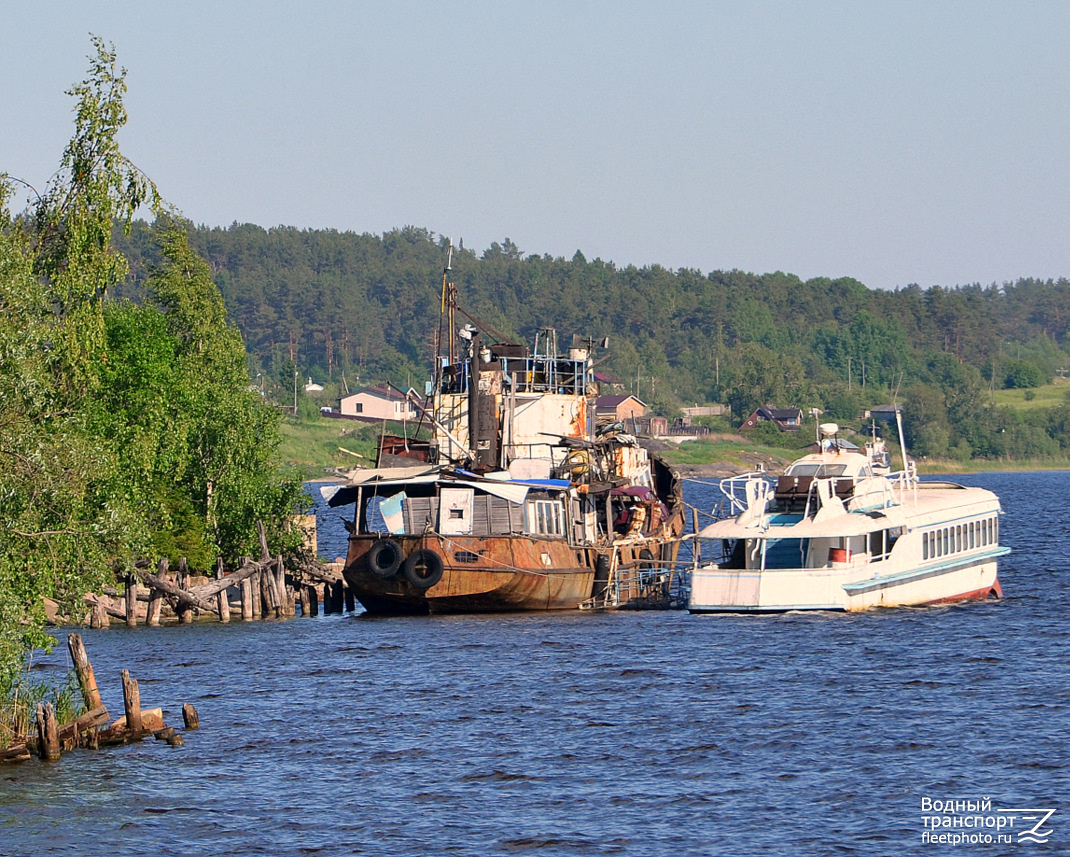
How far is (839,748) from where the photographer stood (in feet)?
107

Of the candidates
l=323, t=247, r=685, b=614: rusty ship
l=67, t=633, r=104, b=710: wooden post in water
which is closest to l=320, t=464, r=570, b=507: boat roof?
l=323, t=247, r=685, b=614: rusty ship

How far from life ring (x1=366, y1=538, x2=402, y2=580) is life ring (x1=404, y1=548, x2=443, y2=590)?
41cm

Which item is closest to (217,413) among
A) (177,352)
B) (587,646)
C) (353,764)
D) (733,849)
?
(177,352)

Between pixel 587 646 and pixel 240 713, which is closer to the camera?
pixel 240 713

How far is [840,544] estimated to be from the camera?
165 feet

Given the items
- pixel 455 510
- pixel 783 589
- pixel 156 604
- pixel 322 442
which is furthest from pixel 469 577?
pixel 322 442

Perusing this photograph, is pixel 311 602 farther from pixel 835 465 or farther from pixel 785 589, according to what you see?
pixel 835 465

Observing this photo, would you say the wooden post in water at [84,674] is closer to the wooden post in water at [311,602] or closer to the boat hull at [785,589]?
the boat hull at [785,589]

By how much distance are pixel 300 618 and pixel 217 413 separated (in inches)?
315

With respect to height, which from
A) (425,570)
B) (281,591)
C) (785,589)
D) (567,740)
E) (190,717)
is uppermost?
(425,570)

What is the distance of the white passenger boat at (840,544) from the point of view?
49625 millimetres

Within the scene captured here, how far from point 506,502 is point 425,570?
150 inches

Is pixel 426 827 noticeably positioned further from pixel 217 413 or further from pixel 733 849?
pixel 217 413

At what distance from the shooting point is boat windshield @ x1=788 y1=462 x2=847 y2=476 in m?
53.2
